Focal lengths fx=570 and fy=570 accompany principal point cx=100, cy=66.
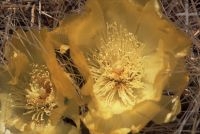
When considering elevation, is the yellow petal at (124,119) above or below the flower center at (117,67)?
below

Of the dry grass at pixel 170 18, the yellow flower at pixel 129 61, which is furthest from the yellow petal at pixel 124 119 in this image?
the dry grass at pixel 170 18

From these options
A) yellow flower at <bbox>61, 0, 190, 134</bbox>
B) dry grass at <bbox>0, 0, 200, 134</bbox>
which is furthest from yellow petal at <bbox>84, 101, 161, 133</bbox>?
dry grass at <bbox>0, 0, 200, 134</bbox>

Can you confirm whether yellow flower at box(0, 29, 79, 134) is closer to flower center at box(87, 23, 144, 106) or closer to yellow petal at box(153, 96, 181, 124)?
flower center at box(87, 23, 144, 106)

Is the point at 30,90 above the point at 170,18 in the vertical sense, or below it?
below

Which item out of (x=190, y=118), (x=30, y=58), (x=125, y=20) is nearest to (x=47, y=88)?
(x=30, y=58)

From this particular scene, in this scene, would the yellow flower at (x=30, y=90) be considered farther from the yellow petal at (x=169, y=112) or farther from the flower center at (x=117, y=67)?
the yellow petal at (x=169, y=112)

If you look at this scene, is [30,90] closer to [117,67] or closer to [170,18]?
[117,67]

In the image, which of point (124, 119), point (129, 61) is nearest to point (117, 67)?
point (129, 61)

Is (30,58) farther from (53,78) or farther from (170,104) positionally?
(170,104)
